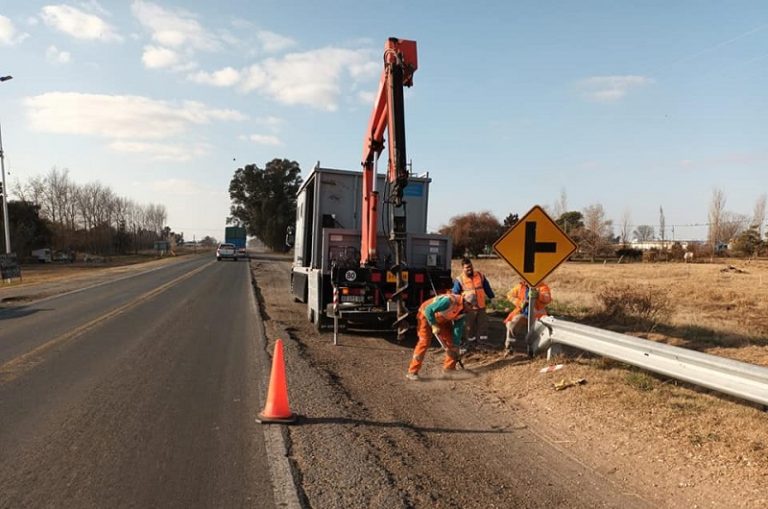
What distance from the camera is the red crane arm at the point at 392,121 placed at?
32.2ft

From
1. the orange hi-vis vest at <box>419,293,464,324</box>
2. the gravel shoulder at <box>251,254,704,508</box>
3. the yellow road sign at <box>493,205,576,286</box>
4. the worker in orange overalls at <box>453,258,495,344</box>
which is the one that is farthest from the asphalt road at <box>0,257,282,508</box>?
the yellow road sign at <box>493,205,576,286</box>

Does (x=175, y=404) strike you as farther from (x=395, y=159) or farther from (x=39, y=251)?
(x=39, y=251)

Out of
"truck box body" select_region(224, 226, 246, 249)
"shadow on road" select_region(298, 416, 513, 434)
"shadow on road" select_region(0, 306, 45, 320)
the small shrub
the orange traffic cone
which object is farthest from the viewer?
"truck box body" select_region(224, 226, 246, 249)

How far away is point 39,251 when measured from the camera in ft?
224

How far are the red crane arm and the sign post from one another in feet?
8.45

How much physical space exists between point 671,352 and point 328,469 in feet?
11.9

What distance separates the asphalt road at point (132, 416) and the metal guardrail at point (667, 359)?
393 centimetres

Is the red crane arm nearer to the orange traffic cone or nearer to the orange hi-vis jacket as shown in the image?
the orange hi-vis jacket

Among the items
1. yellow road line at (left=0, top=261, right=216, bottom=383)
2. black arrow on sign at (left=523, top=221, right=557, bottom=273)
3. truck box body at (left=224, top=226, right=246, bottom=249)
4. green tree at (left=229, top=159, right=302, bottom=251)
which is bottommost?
yellow road line at (left=0, top=261, right=216, bottom=383)

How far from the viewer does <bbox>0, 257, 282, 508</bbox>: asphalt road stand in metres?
4.11

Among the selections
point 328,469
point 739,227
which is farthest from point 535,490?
point 739,227

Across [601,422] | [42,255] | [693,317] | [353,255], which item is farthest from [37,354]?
[42,255]

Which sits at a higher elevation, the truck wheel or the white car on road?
the white car on road

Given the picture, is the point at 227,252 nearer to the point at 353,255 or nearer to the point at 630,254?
the point at 630,254
